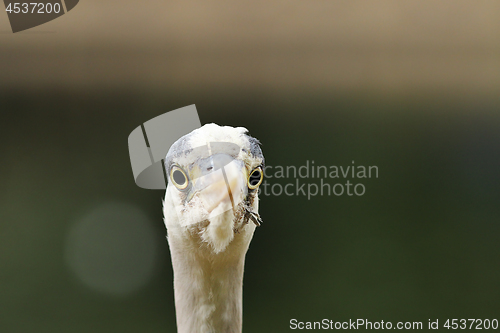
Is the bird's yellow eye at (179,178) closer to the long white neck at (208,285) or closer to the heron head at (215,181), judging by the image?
the heron head at (215,181)

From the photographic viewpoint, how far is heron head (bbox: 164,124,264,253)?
66 centimetres

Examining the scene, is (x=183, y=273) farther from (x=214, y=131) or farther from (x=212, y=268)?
(x=214, y=131)

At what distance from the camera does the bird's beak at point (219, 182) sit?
2.15 feet

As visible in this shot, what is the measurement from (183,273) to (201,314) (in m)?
0.11

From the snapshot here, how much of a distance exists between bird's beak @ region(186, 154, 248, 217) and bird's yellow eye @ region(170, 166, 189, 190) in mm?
20

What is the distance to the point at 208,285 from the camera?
85 centimetres

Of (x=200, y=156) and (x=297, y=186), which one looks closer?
(x=200, y=156)

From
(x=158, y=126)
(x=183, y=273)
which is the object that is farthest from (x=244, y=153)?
(x=183, y=273)

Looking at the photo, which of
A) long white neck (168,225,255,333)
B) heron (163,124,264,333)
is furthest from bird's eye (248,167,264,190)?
long white neck (168,225,255,333)

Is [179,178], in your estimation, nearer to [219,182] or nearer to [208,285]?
[219,182]

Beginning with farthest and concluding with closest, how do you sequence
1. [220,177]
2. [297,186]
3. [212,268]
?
1. [297,186]
2. [212,268]
3. [220,177]

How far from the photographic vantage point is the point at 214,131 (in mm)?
729

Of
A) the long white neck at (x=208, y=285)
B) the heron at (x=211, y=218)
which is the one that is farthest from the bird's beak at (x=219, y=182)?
the long white neck at (x=208, y=285)

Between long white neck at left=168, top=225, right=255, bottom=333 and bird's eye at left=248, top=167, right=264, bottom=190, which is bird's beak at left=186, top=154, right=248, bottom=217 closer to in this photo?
bird's eye at left=248, top=167, right=264, bottom=190
